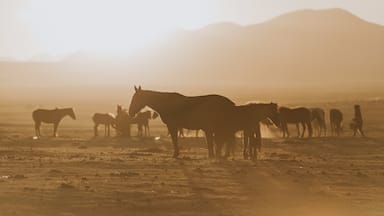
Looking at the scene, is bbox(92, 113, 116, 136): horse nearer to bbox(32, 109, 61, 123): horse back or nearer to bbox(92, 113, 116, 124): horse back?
bbox(92, 113, 116, 124): horse back

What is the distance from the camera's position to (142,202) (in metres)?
17.0

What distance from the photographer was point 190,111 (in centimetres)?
2714

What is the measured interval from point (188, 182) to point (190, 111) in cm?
729

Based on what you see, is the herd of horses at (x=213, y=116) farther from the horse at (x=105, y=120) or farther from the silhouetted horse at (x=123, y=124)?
the horse at (x=105, y=120)

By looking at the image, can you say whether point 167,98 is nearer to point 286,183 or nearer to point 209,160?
point 209,160

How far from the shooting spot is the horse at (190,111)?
26.8 metres

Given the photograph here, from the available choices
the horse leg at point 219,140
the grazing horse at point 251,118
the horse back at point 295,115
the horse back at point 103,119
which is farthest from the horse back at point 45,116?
the grazing horse at point 251,118

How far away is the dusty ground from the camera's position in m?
16.5

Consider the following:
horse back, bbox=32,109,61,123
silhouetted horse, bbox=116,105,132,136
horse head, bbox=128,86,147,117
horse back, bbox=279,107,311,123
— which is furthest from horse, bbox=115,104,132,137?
horse head, bbox=128,86,147,117

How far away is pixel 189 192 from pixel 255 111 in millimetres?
8963

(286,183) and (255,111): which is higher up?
(255,111)

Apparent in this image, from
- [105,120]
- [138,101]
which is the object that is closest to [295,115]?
[105,120]

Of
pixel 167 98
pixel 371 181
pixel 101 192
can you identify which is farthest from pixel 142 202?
pixel 167 98

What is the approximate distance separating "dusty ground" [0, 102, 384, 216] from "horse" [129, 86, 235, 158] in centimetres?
105
